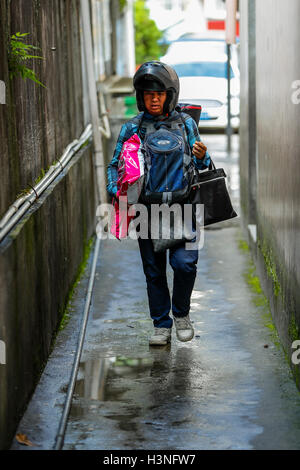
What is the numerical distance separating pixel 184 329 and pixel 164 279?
1.24 ft

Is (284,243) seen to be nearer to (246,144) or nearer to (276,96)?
(276,96)

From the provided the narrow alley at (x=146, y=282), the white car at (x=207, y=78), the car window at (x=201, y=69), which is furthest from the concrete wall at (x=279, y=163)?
the car window at (x=201, y=69)

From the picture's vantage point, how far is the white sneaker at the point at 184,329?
6.95 meters

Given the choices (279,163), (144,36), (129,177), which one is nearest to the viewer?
(129,177)

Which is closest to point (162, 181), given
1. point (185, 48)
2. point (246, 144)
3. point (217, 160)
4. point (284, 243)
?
point (284, 243)

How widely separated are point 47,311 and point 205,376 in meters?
1.14

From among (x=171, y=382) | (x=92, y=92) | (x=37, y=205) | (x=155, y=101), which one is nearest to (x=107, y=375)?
(x=171, y=382)

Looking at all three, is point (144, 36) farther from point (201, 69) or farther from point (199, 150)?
point (199, 150)

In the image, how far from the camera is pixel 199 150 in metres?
6.48

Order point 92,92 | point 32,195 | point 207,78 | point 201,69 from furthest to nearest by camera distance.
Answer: point 201,69 → point 207,78 → point 92,92 → point 32,195

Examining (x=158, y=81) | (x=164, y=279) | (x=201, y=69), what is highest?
(x=158, y=81)

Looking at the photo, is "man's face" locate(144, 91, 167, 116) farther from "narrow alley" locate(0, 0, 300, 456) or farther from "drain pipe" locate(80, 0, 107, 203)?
"drain pipe" locate(80, 0, 107, 203)

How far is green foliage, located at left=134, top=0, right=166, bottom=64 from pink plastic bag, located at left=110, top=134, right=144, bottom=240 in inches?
1405

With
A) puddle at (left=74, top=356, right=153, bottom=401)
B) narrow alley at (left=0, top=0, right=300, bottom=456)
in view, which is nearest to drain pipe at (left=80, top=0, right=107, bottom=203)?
narrow alley at (left=0, top=0, right=300, bottom=456)
